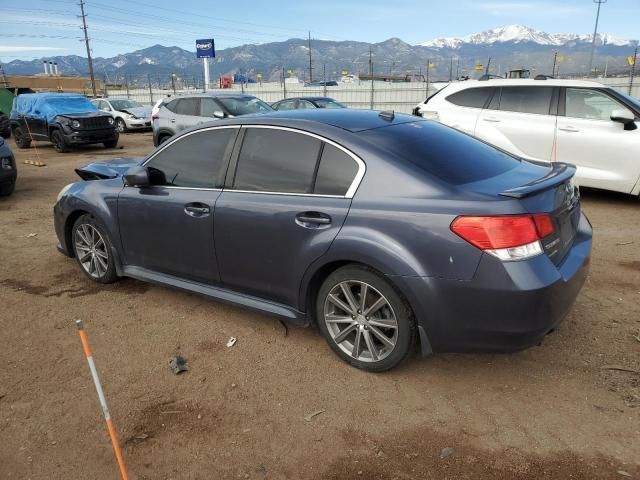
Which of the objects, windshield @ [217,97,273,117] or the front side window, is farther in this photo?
windshield @ [217,97,273,117]

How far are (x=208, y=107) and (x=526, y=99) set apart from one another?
7.83 meters

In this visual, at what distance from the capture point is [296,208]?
327cm

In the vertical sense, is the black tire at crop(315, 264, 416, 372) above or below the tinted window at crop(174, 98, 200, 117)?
below

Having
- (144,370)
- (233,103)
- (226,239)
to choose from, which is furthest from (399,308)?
(233,103)

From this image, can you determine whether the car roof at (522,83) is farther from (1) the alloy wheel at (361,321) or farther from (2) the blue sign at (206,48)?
(2) the blue sign at (206,48)

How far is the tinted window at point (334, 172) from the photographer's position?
315 cm

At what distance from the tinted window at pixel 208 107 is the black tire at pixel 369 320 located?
33.6 ft

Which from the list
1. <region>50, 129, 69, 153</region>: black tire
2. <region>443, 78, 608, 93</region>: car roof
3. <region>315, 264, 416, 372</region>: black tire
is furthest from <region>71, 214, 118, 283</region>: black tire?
<region>50, 129, 69, 153</region>: black tire

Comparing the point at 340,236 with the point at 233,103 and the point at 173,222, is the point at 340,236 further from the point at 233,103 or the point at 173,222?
the point at 233,103

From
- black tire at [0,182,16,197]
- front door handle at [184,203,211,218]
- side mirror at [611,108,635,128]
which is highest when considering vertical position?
side mirror at [611,108,635,128]

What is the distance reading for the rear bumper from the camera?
266 centimetres

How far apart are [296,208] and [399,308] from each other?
0.91 meters

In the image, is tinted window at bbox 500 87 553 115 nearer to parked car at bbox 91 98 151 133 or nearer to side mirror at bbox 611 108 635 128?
side mirror at bbox 611 108 635 128

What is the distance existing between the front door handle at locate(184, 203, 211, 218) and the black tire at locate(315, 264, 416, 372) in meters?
1.06
